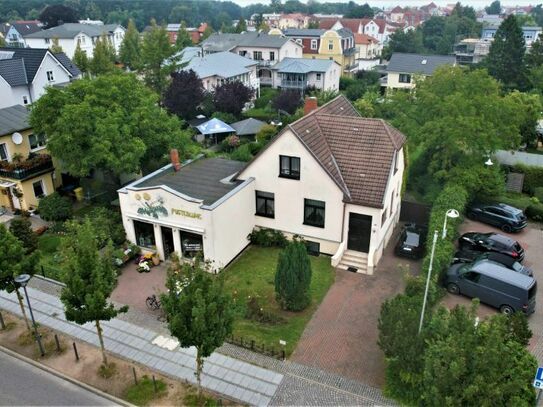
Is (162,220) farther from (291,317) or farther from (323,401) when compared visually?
(323,401)

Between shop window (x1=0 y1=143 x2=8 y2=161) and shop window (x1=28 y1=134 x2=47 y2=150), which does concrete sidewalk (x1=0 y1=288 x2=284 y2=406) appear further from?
shop window (x1=28 y1=134 x2=47 y2=150)

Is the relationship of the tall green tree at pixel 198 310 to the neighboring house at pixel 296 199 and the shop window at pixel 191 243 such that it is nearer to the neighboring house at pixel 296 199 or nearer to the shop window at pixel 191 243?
the neighboring house at pixel 296 199

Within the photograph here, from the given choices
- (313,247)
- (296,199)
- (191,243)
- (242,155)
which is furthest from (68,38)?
(313,247)

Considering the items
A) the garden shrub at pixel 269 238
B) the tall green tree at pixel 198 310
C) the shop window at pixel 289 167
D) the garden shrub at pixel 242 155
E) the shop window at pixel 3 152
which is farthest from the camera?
the garden shrub at pixel 242 155

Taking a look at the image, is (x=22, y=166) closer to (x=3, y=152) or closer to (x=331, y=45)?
(x=3, y=152)

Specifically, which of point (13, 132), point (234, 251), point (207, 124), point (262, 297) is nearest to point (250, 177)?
point (234, 251)

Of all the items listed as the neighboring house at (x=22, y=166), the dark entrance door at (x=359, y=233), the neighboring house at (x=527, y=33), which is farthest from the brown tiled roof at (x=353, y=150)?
the neighboring house at (x=527, y=33)
